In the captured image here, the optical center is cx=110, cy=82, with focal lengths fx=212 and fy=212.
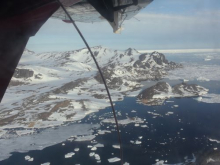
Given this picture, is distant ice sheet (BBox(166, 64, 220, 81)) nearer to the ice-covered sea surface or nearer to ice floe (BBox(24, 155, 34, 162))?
the ice-covered sea surface

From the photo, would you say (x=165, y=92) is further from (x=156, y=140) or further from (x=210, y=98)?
(x=156, y=140)

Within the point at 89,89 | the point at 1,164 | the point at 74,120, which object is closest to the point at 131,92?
the point at 89,89

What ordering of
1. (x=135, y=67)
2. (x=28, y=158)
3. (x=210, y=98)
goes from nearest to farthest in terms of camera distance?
(x=28, y=158), (x=210, y=98), (x=135, y=67)

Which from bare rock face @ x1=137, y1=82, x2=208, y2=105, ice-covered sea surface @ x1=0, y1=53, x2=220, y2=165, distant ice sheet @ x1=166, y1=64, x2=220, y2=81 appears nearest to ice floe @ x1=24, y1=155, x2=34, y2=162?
ice-covered sea surface @ x1=0, y1=53, x2=220, y2=165

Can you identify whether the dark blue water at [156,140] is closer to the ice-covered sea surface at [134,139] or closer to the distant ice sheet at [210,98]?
the ice-covered sea surface at [134,139]

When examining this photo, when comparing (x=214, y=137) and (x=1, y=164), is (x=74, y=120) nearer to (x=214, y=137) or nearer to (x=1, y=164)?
(x=1, y=164)

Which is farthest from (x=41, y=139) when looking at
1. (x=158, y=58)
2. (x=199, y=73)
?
(x=158, y=58)
